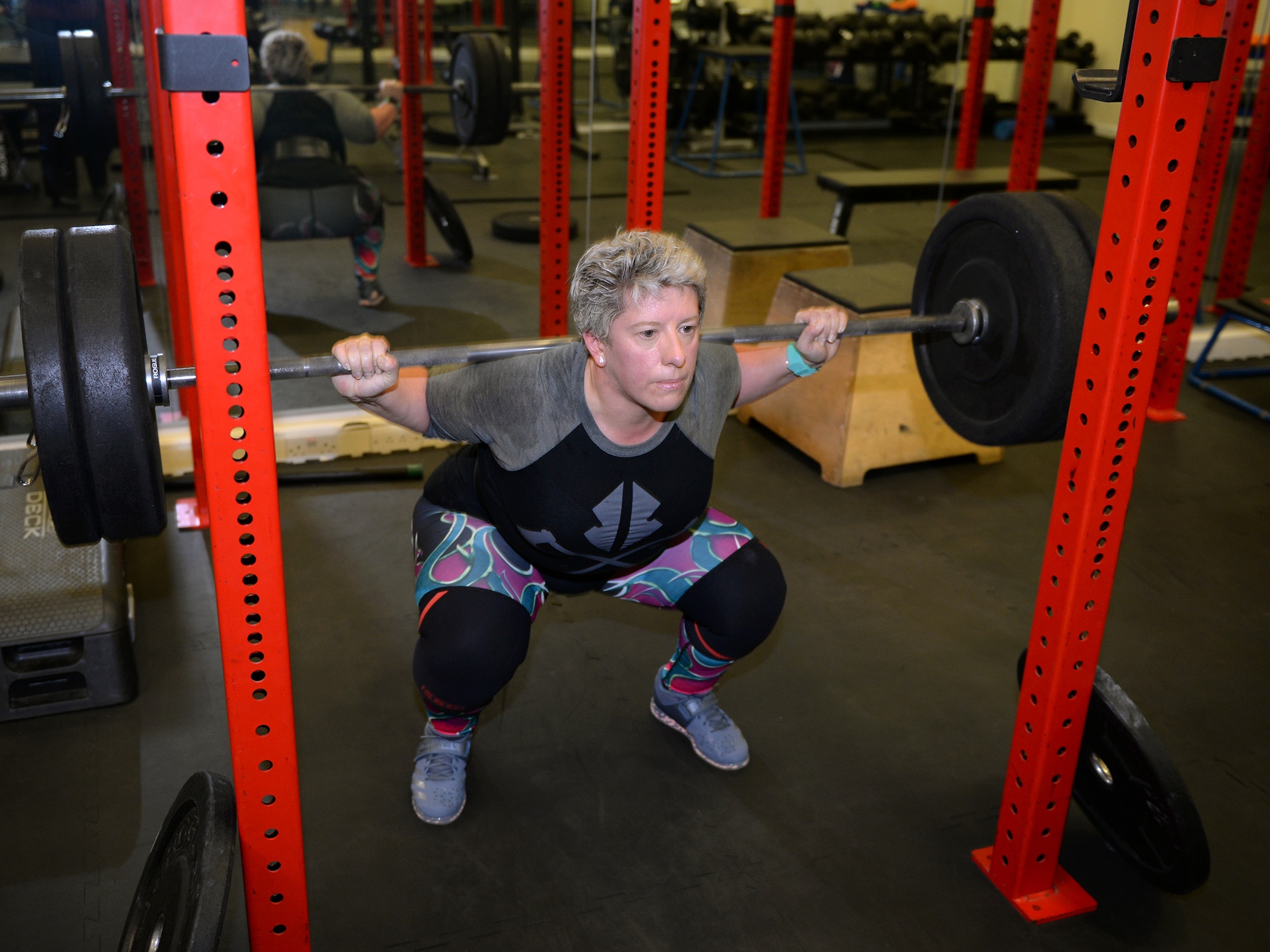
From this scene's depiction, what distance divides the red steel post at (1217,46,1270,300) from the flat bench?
70 centimetres

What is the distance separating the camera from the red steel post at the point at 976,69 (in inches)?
194

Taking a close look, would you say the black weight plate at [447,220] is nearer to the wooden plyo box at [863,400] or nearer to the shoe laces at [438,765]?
the wooden plyo box at [863,400]

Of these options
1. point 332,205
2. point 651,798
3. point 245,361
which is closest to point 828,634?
point 651,798

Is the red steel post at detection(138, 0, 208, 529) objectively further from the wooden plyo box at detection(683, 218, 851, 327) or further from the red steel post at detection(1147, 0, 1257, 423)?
the red steel post at detection(1147, 0, 1257, 423)

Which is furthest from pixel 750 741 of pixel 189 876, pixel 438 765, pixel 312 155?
pixel 312 155

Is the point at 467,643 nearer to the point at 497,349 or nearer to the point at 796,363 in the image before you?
the point at 497,349

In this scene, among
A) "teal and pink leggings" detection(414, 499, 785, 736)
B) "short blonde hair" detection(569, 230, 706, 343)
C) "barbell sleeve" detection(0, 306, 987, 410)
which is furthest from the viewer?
"teal and pink leggings" detection(414, 499, 785, 736)

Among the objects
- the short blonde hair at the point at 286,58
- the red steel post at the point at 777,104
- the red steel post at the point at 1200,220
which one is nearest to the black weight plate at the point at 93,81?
the short blonde hair at the point at 286,58

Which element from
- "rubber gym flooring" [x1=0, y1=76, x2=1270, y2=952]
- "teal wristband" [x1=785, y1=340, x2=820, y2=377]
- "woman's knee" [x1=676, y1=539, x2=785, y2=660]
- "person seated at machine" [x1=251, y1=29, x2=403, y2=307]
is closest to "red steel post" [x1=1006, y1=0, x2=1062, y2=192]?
"rubber gym flooring" [x1=0, y1=76, x2=1270, y2=952]

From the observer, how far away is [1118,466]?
150 cm

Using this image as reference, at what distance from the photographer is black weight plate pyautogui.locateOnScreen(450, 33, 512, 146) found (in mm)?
3652

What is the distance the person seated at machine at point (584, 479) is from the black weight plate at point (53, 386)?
1.20 ft

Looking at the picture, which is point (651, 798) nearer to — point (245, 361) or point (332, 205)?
point (245, 361)

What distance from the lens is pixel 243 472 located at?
1.19 m
